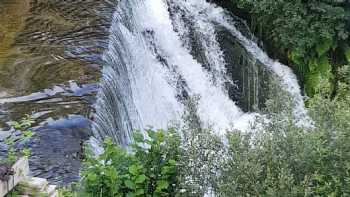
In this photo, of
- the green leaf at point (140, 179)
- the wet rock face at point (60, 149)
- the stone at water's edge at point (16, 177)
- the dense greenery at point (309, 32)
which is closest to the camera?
the stone at water's edge at point (16, 177)

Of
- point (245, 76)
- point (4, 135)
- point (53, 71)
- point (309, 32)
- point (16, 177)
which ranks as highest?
point (309, 32)

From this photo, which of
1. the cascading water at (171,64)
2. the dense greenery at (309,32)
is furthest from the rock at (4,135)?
the dense greenery at (309,32)

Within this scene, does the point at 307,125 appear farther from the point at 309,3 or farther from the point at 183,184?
the point at 309,3

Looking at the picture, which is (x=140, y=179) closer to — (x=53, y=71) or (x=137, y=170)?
(x=137, y=170)

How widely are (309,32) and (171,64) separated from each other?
6.96ft

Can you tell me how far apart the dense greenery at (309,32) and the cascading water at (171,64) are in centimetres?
37

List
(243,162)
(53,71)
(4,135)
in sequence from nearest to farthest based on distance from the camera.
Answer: (243,162) < (4,135) < (53,71)

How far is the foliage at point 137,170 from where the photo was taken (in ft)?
13.1

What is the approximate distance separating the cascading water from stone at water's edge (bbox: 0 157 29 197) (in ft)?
7.87

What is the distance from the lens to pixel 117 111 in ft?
20.0

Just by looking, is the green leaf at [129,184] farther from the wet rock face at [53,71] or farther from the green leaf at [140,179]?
the wet rock face at [53,71]

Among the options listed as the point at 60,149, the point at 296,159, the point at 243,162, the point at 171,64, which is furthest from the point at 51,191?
the point at 171,64

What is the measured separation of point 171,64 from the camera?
28.6ft

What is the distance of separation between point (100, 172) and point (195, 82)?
16.1 ft
